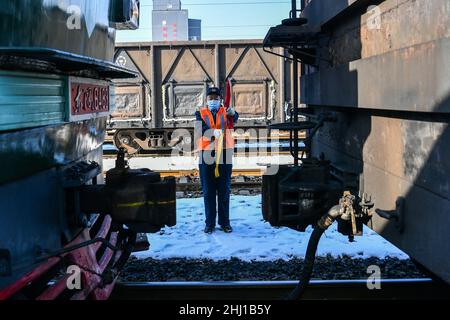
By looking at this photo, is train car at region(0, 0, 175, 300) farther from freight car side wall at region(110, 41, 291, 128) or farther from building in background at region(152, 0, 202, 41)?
building in background at region(152, 0, 202, 41)

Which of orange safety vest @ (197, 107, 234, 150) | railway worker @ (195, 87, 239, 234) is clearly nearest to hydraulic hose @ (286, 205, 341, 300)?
railway worker @ (195, 87, 239, 234)

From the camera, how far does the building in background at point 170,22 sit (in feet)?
65.9

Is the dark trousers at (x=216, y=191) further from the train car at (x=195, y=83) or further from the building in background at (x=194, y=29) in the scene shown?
the building in background at (x=194, y=29)

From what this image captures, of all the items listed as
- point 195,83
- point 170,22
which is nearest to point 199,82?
point 195,83

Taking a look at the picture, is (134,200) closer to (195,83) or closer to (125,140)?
(195,83)

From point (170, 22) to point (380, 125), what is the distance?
18.3 m

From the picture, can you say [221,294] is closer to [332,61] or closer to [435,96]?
[332,61]

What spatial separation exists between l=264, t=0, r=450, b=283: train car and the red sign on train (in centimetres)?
122

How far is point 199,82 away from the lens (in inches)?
541

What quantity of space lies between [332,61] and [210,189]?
11.9 feet

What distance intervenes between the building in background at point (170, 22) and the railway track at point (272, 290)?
1645 centimetres

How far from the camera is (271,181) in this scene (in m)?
3.29

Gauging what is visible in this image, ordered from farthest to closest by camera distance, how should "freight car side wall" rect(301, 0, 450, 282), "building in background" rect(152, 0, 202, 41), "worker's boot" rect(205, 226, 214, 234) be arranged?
"building in background" rect(152, 0, 202, 41) < "worker's boot" rect(205, 226, 214, 234) < "freight car side wall" rect(301, 0, 450, 282)

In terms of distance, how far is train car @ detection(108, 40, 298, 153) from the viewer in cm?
1371
